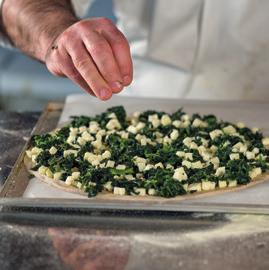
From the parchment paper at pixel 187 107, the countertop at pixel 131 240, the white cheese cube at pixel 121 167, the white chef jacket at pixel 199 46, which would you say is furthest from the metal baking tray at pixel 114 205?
the white chef jacket at pixel 199 46

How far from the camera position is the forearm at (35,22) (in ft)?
5.34

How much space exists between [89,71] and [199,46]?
2.26ft

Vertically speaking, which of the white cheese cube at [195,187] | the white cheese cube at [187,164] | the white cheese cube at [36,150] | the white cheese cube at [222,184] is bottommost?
the white cheese cube at [36,150]

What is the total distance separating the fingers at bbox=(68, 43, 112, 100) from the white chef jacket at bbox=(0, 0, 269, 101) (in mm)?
590

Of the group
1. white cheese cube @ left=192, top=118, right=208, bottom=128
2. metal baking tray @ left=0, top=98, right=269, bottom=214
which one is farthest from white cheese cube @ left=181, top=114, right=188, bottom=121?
metal baking tray @ left=0, top=98, right=269, bottom=214

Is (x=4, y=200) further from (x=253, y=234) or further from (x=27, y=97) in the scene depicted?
(x=27, y=97)

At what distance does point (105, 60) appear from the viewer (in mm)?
1329

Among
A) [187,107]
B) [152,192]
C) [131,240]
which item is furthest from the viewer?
[187,107]

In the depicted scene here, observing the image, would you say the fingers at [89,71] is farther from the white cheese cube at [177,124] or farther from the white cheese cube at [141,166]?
the white cheese cube at [177,124]

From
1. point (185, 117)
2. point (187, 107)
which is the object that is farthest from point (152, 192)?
point (187, 107)

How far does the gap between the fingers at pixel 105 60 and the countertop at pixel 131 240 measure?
0.87ft

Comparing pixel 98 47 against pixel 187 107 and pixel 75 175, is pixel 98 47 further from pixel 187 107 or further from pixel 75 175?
pixel 187 107

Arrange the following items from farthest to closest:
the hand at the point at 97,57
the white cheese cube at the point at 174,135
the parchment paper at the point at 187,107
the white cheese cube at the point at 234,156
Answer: the parchment paper at the point at 187,107 → the white cheese cube at the point at 174,135 → the white cheese cube at the point at 234,156 → the hand at the point at 97,57

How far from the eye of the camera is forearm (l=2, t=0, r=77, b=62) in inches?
64.1
